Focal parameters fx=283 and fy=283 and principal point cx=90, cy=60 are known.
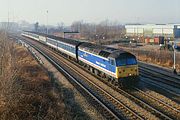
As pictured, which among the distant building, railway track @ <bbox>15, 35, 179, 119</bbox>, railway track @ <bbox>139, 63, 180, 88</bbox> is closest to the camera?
railway track @ <bbox>15, 35, 179, 119</bbox>

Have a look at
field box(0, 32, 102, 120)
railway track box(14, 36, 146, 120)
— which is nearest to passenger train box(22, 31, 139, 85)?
railway track box(14, 36, 146, 120)

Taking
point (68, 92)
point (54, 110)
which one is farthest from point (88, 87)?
point (54, 110)

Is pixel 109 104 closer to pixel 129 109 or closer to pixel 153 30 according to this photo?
pixel 129 109

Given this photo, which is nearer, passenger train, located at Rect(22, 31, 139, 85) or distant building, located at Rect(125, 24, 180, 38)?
passenger train, located at Rect(22, 31, 139, 85)

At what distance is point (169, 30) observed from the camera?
93625 mm

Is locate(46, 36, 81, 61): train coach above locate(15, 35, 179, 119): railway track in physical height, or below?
above

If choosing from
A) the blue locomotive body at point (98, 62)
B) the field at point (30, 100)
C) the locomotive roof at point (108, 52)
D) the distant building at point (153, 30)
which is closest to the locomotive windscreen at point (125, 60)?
the locomotive roof at point (108, 52)

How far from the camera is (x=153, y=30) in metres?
104

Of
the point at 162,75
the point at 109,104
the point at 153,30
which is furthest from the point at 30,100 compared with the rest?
the point at 153,30

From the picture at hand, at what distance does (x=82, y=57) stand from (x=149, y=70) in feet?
25.3

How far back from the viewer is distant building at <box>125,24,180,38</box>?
9283 centimetres

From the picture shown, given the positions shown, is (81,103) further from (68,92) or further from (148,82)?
(148,82)

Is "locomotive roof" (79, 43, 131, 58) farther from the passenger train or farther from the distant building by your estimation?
the distant building

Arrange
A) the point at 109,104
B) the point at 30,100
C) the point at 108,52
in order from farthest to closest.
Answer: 1. the point at 108,52
2. the point at 109,104
3. the point at 30,100
